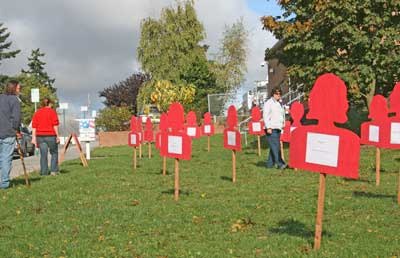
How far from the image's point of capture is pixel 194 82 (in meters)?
60.8

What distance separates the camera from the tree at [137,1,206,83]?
5406 cm

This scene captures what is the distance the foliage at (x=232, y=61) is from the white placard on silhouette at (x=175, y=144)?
5098 cm

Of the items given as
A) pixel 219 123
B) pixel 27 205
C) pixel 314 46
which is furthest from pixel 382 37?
pixel 219 123

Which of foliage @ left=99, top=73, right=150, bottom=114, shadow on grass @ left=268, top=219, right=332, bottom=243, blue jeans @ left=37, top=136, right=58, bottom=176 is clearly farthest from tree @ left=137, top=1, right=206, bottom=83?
shadow on grass @ left=268, top=219, right=332, bottom=243

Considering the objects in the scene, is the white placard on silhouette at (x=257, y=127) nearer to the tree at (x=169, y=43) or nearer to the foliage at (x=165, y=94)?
the foliage at (x=165, y=94)

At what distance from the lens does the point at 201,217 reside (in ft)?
26.9

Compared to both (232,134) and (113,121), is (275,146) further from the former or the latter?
(113,121)

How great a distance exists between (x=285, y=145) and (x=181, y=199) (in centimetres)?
1424

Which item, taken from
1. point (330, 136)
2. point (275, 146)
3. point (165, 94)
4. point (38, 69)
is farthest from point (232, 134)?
point (38, 69)

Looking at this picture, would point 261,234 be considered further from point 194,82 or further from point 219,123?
point 194,82

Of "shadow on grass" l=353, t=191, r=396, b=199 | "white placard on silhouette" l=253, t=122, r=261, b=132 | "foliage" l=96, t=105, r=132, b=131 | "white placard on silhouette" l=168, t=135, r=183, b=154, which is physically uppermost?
"foliage" l=96, t=105, r=132, b=131

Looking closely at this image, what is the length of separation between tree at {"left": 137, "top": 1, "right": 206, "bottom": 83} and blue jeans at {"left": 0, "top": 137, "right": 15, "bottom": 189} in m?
41.5

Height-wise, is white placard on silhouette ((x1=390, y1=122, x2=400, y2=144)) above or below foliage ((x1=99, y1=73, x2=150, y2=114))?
below

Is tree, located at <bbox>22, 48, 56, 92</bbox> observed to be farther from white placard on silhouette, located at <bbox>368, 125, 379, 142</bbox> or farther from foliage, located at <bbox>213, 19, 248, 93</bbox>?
white placard on silhouette, located at <bbox>368, 125, 379, 142</bbox>
